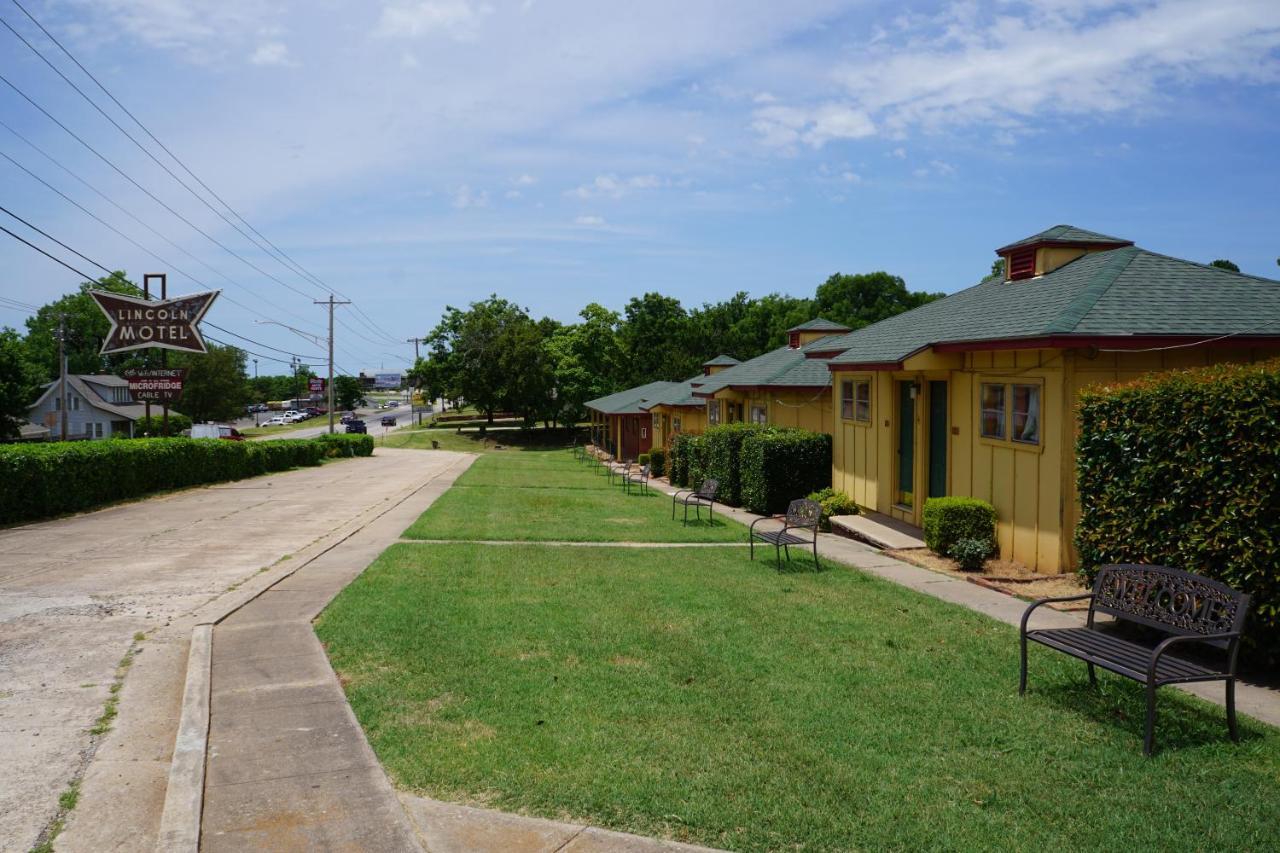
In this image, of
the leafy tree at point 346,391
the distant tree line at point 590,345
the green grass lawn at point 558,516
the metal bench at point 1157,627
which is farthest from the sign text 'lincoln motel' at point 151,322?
the leafy tree at point 346,391

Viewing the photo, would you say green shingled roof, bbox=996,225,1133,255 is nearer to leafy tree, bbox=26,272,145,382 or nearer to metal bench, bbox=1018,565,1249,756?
metal bench, bbox=1018,565,1249,756

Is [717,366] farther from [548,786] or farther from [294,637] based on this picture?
[548,786]

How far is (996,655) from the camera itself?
7.14 meters

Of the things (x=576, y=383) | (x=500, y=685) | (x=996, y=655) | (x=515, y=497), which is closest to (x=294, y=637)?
(x=500, y=685)

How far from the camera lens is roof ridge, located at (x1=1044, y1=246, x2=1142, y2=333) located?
10.4 meters

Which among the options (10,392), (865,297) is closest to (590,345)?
(865,297)

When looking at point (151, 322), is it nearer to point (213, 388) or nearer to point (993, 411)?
point (993, 411)

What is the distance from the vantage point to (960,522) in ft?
38.4

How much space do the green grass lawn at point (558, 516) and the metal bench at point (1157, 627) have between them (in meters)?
8.33

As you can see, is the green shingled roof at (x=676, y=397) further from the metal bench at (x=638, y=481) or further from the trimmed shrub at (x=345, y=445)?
the trimmed shrub at (x=345, y=445)

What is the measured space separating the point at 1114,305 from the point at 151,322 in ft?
→ 93.2

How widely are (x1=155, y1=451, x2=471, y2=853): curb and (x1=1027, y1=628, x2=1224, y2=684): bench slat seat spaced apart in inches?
207

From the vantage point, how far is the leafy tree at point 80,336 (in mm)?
95438

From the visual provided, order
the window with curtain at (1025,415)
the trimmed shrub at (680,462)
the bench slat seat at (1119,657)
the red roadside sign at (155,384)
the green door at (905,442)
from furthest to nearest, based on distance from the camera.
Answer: the red roadside sign at (155,384)
the trimmed shrub at (680,462)
the green door at (905,442)
the window with curtain at (1025,415)
the bench slat seat at (1119,657)
